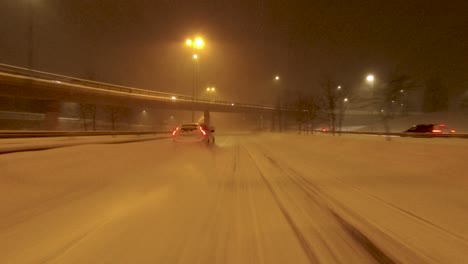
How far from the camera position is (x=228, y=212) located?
729 cm

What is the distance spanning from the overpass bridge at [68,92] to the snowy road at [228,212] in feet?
95.1

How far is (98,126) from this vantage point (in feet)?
243

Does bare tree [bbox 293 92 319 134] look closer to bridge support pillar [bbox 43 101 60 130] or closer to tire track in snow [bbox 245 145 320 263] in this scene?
bridge support pillar [bbox 43 101 60 130]

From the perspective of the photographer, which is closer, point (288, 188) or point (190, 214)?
point (190, 214)

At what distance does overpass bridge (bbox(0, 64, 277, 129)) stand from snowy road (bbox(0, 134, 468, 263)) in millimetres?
28993

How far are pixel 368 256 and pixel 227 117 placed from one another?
461ft

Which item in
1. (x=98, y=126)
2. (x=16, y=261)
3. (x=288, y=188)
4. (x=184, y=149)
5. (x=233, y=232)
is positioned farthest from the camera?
(x=98, y=126)

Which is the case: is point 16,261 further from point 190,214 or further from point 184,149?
point 184,149

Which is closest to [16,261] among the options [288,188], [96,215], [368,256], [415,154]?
[96,215]

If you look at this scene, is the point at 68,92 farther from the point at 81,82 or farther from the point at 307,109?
the point at 307,109

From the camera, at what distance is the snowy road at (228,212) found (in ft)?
16.3

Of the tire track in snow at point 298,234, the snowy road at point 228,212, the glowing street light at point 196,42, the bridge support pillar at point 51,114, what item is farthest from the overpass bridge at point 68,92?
the tire track in snow at point 298,234

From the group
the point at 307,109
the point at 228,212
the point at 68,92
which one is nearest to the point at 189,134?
the point at 228,212

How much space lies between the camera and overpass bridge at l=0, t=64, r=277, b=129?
3778 cm
